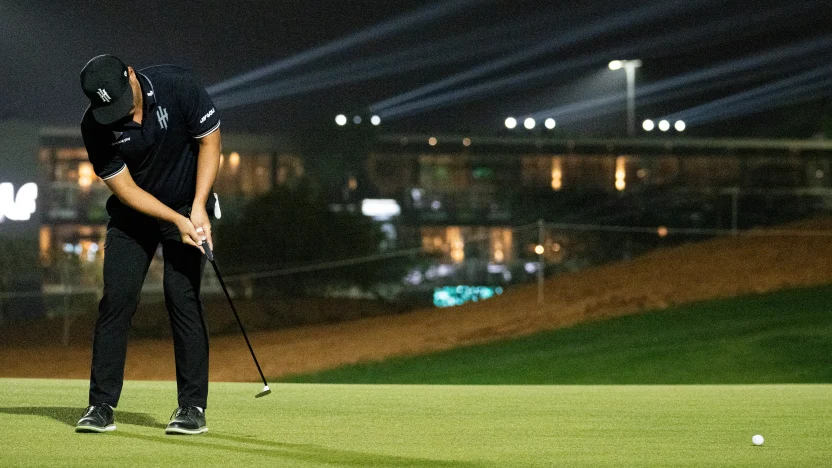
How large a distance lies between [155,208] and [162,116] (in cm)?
41

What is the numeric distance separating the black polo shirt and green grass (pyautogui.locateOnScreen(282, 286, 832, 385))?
8.89m

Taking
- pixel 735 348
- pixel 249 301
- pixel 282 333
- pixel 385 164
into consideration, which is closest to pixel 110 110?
pixel 735 348

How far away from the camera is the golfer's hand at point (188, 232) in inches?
185

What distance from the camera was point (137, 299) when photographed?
499cm

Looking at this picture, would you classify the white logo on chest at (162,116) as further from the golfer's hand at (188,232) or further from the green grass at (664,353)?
the green grass at (664,353)

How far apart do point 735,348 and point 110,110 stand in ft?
36.2

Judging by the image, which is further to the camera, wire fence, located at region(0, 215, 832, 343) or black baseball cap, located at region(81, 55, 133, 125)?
wire fence, located at region(0, 215, 832, 343)

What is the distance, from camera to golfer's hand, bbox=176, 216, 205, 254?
470 cm

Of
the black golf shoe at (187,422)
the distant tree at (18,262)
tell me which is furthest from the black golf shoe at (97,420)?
the distant tree at (18,262)

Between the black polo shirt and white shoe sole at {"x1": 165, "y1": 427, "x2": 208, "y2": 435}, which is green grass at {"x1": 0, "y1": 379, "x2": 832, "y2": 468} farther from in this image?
the black polo shirt

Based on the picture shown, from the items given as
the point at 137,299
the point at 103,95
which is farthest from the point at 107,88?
the point at 137,299

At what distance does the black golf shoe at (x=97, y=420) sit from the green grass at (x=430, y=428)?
7 centimetres

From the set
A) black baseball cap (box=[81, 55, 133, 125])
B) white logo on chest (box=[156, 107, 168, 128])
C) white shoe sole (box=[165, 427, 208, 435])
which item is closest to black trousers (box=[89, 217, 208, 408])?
white shoe sole (box=[165, 427, 208, 435])

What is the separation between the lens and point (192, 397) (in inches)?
190
